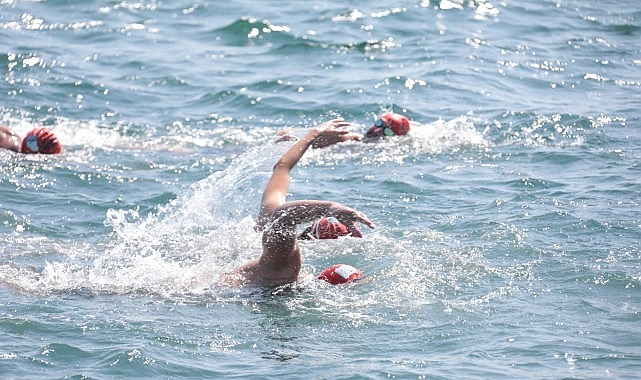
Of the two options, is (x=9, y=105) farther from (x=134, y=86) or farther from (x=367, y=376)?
(x=367, y=376)

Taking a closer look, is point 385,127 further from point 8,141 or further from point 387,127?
point 8,141

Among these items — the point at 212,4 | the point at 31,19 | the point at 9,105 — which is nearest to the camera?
the point at 9,105

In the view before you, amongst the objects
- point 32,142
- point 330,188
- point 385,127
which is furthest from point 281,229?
point 32,142

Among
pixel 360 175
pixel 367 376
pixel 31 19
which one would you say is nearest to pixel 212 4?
pixel 31 19

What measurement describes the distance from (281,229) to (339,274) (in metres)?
0.89

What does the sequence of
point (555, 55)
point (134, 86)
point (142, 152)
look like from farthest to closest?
point (555, 55), point (134, 86), point (142, 152)

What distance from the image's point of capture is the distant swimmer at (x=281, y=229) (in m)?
7.56

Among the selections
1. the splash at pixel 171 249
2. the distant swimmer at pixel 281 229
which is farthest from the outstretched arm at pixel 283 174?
the splash at pixel 171 249

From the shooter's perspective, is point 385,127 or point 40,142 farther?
point 385,127

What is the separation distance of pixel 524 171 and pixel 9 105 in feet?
25.0

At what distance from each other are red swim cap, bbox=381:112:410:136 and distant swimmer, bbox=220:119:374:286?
495 centimetres

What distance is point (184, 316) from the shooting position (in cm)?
771

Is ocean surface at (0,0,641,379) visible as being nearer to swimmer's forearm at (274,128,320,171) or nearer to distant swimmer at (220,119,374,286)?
distant swimmer at (220,119,374,286)

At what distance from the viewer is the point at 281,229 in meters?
7.66
